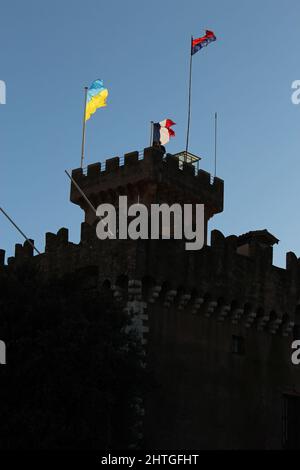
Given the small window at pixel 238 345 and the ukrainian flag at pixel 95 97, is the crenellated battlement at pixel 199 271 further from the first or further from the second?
the ukrainian flag at pixel 95 97

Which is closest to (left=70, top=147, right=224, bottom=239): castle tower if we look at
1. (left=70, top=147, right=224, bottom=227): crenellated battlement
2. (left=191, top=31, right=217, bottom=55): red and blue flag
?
(left=70, top=147, right=224, bottom=227): crenellated battlement

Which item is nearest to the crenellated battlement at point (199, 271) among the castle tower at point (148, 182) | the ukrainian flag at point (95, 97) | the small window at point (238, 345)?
the small window at point (238, 345)

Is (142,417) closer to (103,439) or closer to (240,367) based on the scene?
(103,439)

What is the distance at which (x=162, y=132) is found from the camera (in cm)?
5241

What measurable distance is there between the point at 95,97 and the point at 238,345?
59.3ft

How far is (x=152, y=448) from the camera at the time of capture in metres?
35.1

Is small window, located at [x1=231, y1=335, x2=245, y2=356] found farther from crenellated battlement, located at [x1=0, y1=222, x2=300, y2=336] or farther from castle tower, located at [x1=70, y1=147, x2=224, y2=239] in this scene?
castle tower, located at [x1=70, y1=147, x2=224, y2=239]

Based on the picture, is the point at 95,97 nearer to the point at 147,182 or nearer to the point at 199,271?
the point at 147,182

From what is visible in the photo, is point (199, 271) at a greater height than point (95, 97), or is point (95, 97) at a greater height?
point (95, 97)

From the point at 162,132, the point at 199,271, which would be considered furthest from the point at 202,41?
the point at 199,271

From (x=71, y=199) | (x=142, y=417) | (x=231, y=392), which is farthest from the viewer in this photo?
(x=71, y=199)

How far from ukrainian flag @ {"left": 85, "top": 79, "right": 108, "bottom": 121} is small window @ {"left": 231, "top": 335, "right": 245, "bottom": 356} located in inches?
681
